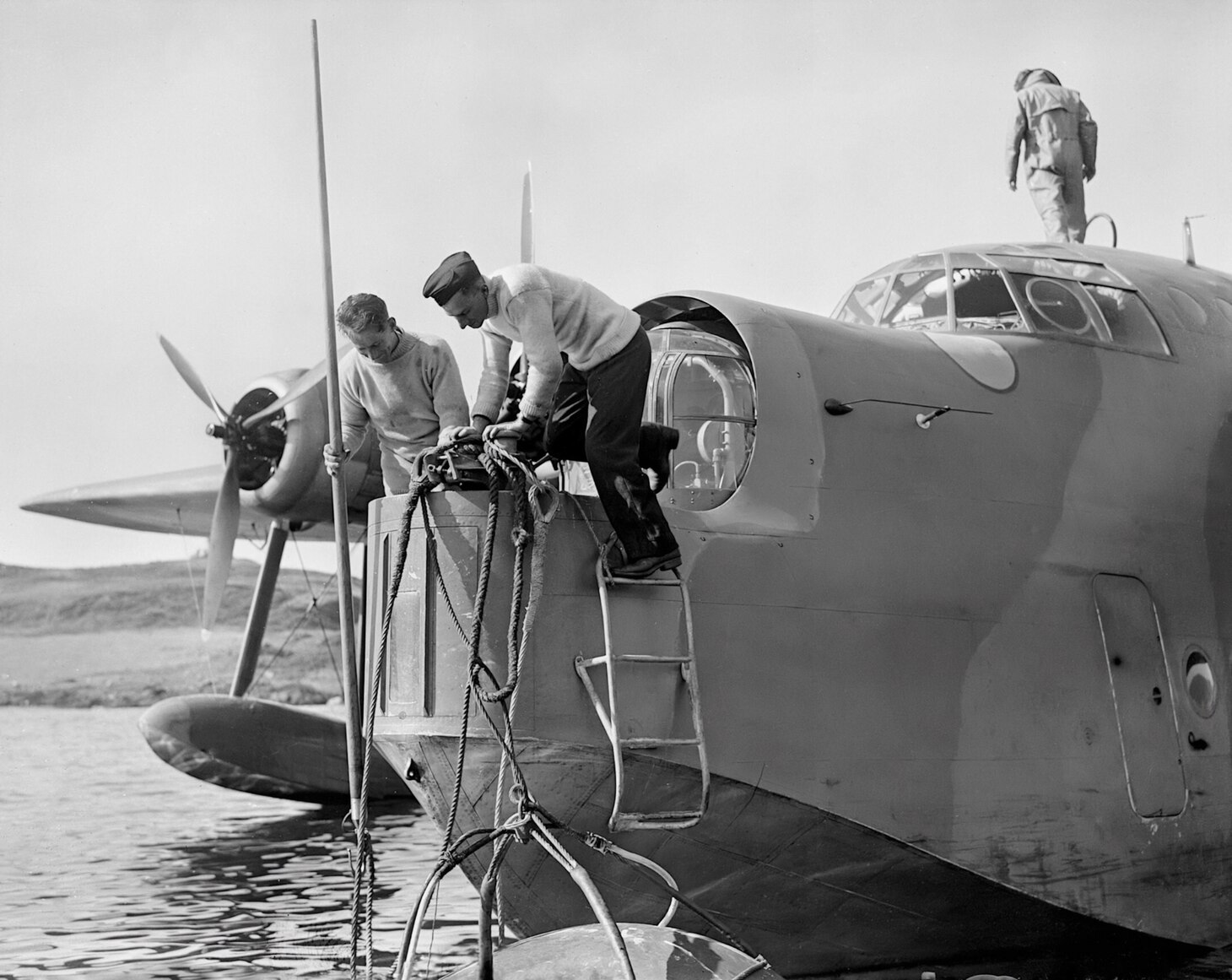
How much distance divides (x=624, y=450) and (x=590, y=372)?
0.40m

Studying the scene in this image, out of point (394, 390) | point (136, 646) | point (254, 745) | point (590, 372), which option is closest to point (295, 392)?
point (254, 745)

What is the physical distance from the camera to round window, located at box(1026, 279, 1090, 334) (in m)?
7.97

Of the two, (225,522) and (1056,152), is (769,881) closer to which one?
(1056,152)

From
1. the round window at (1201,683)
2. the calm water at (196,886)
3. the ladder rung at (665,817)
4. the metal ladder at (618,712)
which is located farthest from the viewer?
the calm water at (196,886)

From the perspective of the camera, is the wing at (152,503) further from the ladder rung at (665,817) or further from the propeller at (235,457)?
the ladder rung at (665,817)

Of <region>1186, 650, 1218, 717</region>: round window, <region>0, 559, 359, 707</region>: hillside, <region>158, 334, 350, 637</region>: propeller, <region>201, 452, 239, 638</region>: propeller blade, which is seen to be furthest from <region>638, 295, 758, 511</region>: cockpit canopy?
<region>0, 559, 359, 707</region>: hillside

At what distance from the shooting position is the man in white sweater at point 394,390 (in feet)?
20.9

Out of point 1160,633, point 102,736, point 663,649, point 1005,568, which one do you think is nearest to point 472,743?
point 663,649

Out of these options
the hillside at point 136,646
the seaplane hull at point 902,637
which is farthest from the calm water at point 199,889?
the hillside at point 136,646

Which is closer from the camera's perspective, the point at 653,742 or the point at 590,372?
the point at 653,742

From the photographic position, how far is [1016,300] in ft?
26.2

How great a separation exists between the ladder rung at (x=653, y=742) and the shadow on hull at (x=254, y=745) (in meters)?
10.7

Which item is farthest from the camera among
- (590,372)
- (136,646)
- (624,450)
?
(136,646)

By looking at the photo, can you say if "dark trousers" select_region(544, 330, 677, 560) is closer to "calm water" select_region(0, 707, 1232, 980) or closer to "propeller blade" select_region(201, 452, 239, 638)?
"calm water" select_region(0, 707, 1232, 980)
